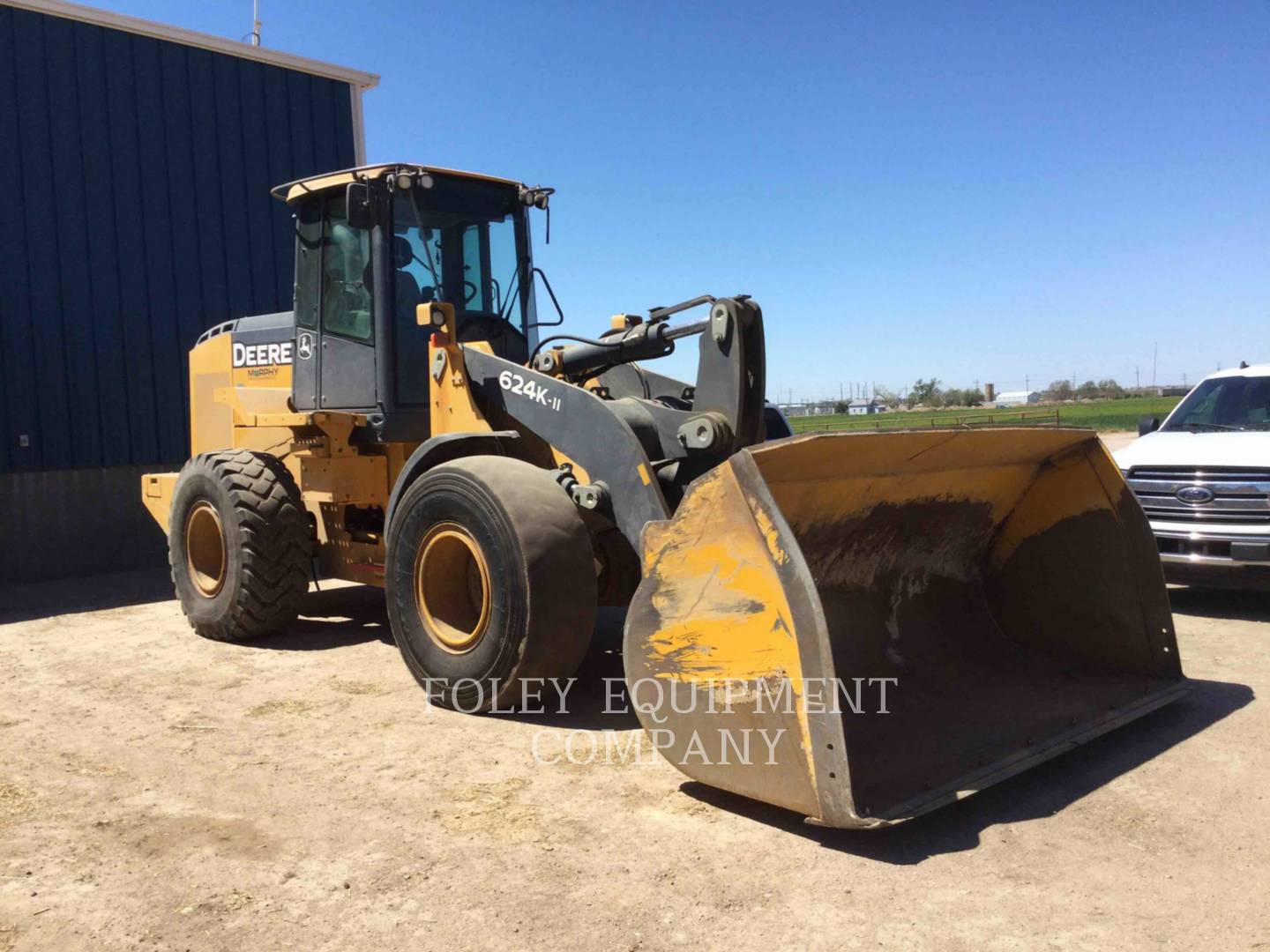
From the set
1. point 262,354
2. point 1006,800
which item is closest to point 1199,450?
point 1006,800

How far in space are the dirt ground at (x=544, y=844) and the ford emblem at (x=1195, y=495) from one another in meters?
2.00

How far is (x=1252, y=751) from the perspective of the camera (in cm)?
451

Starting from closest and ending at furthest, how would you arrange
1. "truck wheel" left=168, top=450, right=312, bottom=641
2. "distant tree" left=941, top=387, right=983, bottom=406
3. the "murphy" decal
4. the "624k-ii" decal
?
the "624k-ii" decal < "truck wheel" left=168, top=450, right=312, bottom=641 < the "murphy" decal < "distant tree" left=941, top=387, right=983, bottom=406

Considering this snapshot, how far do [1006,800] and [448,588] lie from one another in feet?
9.52

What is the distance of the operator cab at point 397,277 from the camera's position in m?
6.48

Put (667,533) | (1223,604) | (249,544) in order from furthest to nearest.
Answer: (1223,604) < (249,544) < (667,533)

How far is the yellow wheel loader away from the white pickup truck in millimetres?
2511

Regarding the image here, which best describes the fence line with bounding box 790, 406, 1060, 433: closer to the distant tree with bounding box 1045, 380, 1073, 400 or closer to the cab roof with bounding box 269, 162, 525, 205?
the cab roof with bounding box 269, 162, 525, 205

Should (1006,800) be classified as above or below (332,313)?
below

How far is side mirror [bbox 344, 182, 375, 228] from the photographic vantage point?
6.05m

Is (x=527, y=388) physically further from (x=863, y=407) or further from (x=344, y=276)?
(x=863, y=407)

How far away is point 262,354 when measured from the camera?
7969mm

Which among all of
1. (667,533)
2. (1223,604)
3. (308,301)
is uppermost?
(308,301)

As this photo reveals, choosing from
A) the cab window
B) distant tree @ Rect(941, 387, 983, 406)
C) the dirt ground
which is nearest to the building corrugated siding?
the cab window
